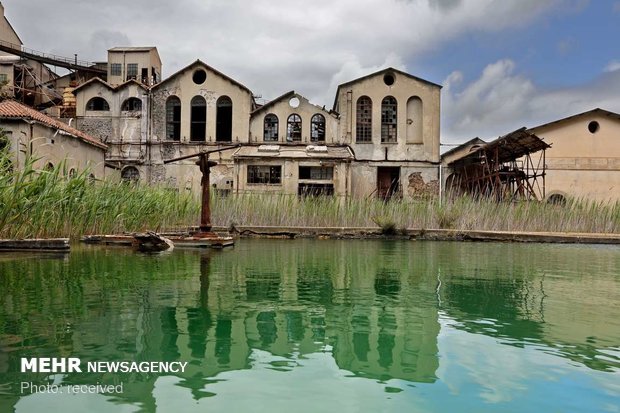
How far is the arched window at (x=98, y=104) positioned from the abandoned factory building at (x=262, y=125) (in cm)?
12

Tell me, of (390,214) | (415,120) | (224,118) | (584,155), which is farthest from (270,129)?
(584,155)

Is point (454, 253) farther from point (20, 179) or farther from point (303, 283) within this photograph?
point (20, 179)

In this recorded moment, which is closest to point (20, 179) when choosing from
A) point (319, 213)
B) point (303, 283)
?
point (303, 283)

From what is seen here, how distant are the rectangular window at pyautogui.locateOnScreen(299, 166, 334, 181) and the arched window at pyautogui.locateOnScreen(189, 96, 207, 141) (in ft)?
19.9

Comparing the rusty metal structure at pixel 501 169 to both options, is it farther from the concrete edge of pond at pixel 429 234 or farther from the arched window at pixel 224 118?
the arched window at pixel 224 118

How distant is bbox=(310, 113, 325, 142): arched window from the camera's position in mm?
28078

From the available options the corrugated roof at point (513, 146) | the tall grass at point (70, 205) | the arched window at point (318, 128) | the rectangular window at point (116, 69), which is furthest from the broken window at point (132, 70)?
the tall grass at point (70, 205)

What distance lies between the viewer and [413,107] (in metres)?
28.2

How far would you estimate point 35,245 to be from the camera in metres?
8.18

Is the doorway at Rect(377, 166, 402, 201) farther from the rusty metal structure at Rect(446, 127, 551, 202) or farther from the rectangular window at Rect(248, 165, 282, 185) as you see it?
the rectangular window at Rect(248, 165, 282, 185)

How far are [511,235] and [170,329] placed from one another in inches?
477

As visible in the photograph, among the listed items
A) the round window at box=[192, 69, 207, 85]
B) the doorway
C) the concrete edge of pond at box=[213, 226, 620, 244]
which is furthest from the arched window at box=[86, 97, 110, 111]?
the concrete edge of pond at box=[213, 226, 620, 244]

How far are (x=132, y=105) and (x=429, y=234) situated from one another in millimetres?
19773

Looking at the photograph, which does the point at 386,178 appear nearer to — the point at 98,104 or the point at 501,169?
the point at 501,169
